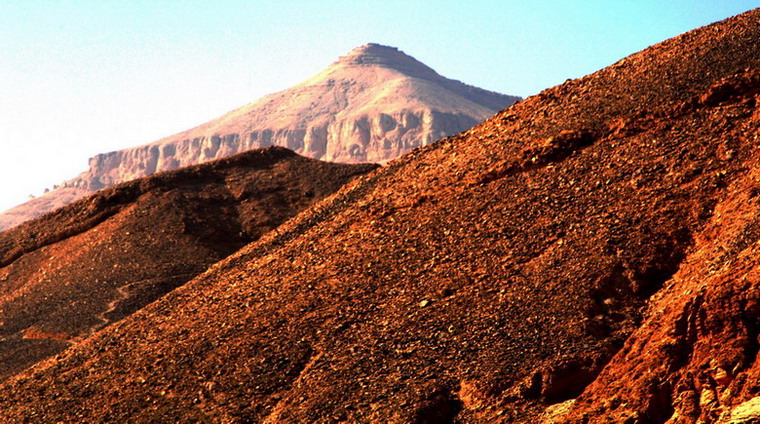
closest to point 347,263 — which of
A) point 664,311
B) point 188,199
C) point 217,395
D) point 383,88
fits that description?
A: point 217,395

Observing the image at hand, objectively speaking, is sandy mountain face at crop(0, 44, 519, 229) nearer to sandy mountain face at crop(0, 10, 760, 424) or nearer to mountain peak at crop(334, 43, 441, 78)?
mountain peak at crop(334, 43, 441, 78)

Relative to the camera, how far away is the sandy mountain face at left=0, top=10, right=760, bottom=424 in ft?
40.1

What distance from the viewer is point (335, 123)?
442 feet

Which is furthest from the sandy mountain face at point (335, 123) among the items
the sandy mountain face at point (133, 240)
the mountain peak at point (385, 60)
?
the sandy mountain face at point (133, 240)

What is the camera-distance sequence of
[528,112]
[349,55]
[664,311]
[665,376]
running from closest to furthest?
[665,376]
[664,311]
[528,112]
[349,55]

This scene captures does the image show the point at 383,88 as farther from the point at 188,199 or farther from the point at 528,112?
the point at 528,112

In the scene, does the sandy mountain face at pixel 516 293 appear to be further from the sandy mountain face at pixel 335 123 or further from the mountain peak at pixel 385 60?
the mountain peak at pixel 385 60

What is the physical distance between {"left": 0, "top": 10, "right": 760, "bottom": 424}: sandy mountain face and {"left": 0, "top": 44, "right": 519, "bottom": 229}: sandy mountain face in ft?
320

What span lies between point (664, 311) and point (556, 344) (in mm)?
1661

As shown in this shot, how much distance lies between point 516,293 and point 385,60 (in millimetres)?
153167

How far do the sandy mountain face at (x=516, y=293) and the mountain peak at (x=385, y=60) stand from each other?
468 ft

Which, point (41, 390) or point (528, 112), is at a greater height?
point (528, 112)

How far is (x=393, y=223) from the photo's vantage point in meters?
18.6

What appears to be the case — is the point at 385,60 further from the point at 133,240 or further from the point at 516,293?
the point at 516,293
